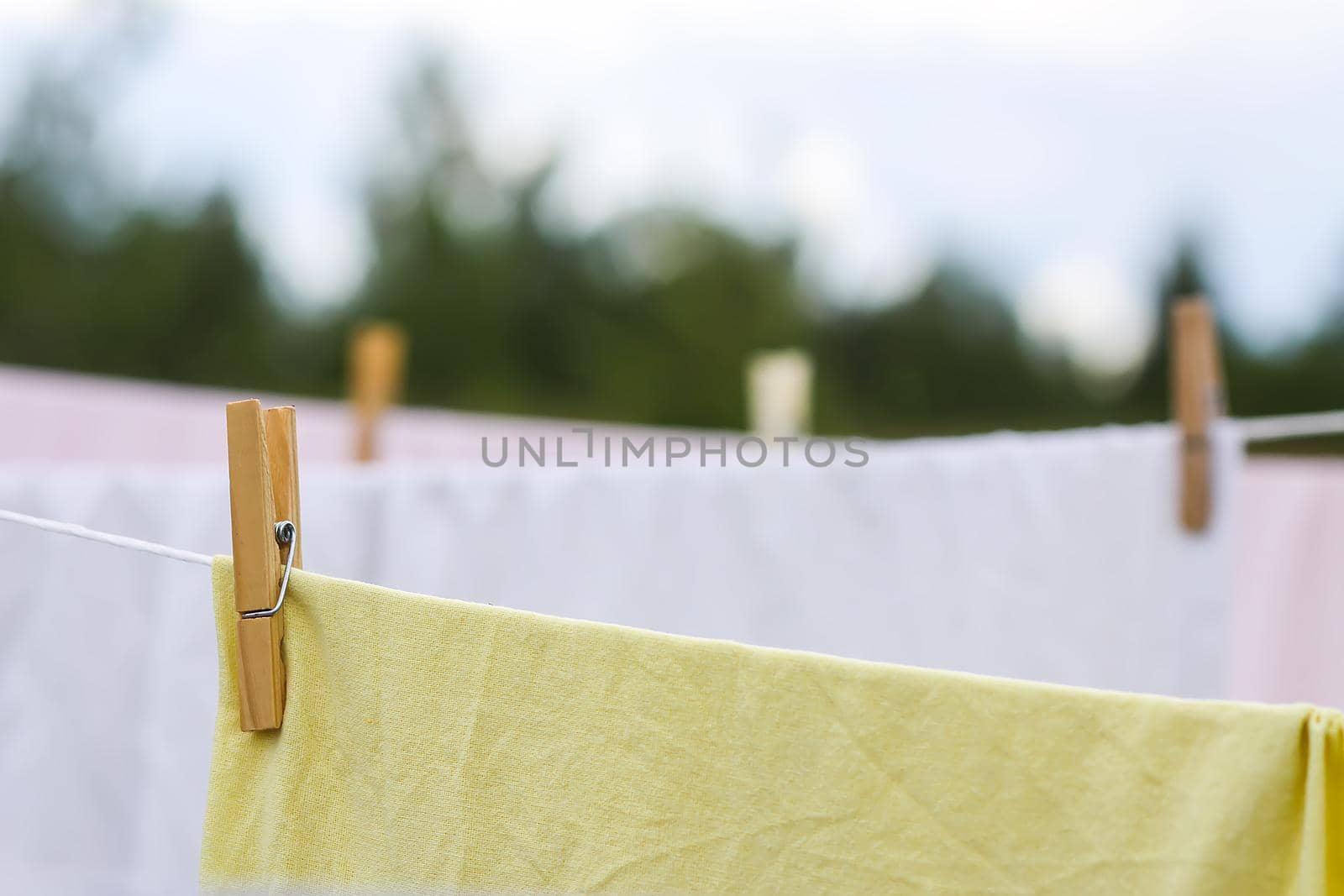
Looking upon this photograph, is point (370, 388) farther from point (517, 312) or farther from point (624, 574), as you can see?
point (517, 312)

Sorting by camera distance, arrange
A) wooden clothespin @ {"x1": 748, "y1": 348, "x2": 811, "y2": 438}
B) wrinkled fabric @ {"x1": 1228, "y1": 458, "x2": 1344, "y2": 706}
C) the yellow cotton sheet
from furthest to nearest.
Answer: wooden clothespin @ {"x1": 748, "y1": 348, "x2": 811, "y2": 438}
wrinkled fabric @ {"x1": 1228, "y1": 458, "x2": 1344, "y2": 706}
the yellow cotton sheet

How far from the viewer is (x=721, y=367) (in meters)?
7.57

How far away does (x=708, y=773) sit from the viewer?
1.59 feet

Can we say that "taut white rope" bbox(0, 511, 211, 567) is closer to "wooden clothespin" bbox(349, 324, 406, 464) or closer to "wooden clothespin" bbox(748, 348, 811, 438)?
"wooden clothespin" bbox(349, 324, 406, 464)

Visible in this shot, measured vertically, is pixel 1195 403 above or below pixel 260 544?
above

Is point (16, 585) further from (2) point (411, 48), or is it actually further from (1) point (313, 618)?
(2) point (411, 48)

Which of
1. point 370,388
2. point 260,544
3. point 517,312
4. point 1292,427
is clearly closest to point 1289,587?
point 1292,427

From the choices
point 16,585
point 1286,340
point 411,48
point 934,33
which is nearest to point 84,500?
point 16,585

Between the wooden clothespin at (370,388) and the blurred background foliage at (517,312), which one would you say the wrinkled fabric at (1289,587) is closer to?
the wooden clothespin at (370,388)

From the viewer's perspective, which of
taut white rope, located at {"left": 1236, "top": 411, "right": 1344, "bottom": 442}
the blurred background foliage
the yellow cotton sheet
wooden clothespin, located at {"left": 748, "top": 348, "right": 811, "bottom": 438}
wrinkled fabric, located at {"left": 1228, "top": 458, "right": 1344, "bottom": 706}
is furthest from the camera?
the blurred background foliage

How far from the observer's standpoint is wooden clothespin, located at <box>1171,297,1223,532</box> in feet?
2.98

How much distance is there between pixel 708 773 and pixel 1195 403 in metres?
0.60

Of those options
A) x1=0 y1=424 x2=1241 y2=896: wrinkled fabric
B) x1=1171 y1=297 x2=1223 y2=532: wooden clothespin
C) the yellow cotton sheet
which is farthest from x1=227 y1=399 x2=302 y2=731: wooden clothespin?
x1=1171 y1=297 x2=1223 y2=532: wooden clothespin

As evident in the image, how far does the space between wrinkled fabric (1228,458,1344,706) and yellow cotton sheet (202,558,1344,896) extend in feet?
3.44
